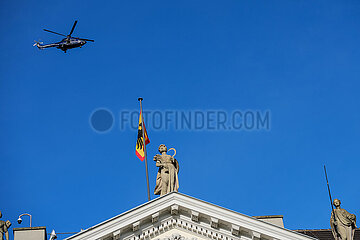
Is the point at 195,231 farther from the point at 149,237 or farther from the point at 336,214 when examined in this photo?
the point at 336,214

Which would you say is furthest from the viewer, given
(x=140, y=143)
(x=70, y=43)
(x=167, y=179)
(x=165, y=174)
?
(x=70, y=43)

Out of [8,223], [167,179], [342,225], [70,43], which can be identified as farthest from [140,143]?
[70,43]

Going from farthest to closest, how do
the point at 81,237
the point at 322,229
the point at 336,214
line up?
the point at 322,229, the point at 336,214, the point at 81,237

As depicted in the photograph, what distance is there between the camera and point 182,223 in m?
30.5

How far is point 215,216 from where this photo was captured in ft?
98.8

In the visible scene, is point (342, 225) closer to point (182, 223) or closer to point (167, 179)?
point (182, 223)

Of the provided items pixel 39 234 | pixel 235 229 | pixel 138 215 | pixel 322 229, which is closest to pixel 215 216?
pixel 235 229

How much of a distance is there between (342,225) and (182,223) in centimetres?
646

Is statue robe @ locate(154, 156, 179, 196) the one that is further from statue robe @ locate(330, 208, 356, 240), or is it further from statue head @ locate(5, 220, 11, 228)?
statue robe @ locate(330, 208, 356, 240)

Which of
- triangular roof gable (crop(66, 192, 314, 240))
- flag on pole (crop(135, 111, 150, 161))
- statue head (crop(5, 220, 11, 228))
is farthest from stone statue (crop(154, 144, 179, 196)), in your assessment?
statue head (crop(5, 220, 11, 228))

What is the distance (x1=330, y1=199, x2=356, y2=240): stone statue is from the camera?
3133 cm

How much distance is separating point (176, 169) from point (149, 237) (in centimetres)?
376

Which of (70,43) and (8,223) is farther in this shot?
(70,43)

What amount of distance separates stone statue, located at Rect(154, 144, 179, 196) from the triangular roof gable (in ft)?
5.10
